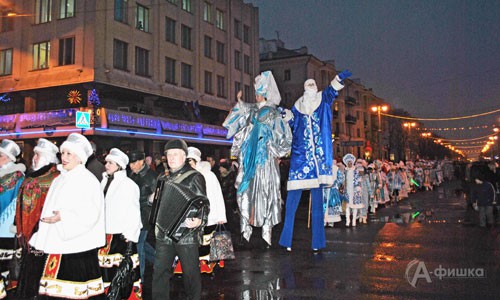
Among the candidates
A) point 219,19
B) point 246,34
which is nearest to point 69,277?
point 219,19

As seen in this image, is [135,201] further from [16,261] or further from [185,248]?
[16,261]

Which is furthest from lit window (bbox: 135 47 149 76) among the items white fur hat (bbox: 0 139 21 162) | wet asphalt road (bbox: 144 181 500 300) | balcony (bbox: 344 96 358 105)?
balcony (bbox: 344 96 358 105)

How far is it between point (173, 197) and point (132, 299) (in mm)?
1548

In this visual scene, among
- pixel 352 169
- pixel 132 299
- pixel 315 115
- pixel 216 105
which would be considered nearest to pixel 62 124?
pixel 216 105

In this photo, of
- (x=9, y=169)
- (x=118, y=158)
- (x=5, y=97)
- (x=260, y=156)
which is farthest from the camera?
(x=5, y=97)

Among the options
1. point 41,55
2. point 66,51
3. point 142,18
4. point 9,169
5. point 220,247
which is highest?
point 142,18

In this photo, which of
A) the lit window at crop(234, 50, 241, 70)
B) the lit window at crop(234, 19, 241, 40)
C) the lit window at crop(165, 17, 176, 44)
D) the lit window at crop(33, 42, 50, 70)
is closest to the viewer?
the lit window at crop(33, 42, 50, 70)

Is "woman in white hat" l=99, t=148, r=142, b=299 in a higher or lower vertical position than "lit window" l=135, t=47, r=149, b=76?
lower

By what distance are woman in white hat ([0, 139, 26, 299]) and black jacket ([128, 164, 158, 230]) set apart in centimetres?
151

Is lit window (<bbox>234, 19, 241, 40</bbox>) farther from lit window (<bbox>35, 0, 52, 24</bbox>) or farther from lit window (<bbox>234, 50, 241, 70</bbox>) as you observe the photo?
lit window (<bbox>35, 0, 52, 24</bbox>)

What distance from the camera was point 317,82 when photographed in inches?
2094

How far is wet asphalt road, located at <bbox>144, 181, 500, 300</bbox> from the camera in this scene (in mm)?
4711

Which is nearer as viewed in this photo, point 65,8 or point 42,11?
point 65,8

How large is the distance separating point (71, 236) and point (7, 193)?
2.09 metres
